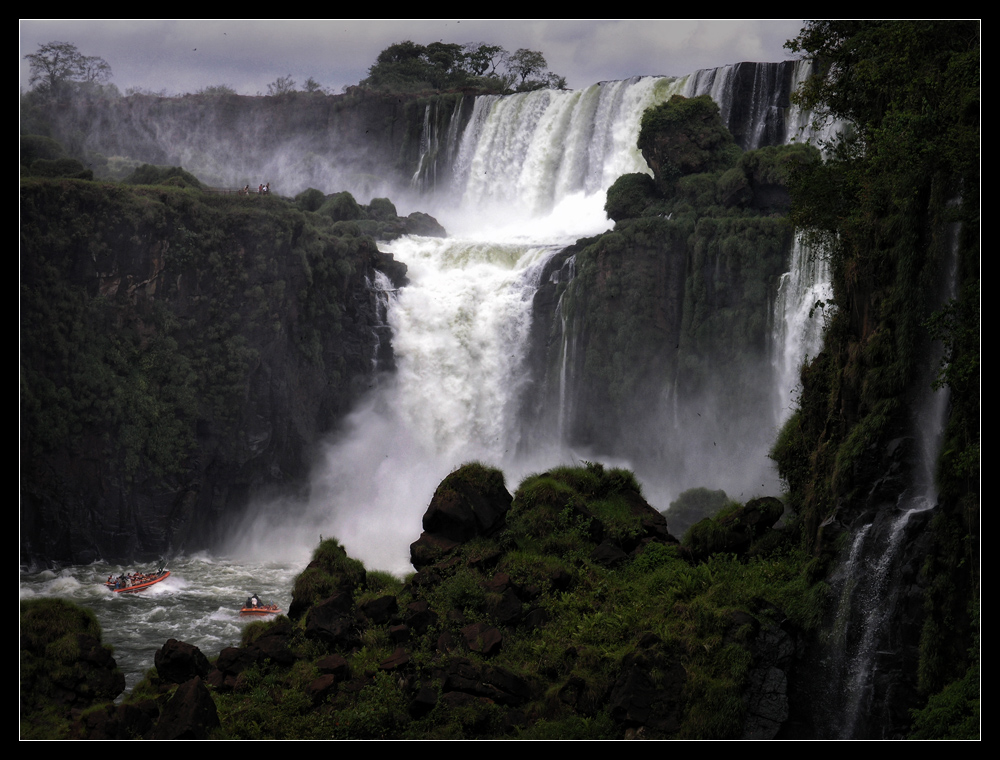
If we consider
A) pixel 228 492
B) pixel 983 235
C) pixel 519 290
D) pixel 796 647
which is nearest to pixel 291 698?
pixel 796 647

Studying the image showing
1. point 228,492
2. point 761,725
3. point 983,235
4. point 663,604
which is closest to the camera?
point 983,235

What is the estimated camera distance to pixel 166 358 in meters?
29.0

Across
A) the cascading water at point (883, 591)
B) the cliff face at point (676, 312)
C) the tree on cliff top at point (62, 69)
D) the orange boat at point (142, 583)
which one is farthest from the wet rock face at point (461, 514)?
the tree on cliff top at point (62, 69)

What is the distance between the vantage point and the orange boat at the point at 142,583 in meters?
25.2

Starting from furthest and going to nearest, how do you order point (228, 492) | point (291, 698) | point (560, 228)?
point (560, 228), point (228, 492), point (291, 698)

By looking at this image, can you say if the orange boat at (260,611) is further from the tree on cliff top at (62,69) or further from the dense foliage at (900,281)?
the tree on cliff top at (62,69)

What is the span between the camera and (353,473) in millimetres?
33156

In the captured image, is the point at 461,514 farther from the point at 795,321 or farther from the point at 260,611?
the point at 795,321

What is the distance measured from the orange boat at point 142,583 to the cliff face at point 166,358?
108 inches

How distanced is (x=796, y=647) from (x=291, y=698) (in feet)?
21.4

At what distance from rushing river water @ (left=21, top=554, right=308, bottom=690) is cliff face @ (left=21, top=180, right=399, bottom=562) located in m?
1.41

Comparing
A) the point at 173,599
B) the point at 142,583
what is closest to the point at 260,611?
the point at 173,599

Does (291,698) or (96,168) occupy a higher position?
(96,168)

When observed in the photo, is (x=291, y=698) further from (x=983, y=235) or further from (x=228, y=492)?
(x=228, y=492)
